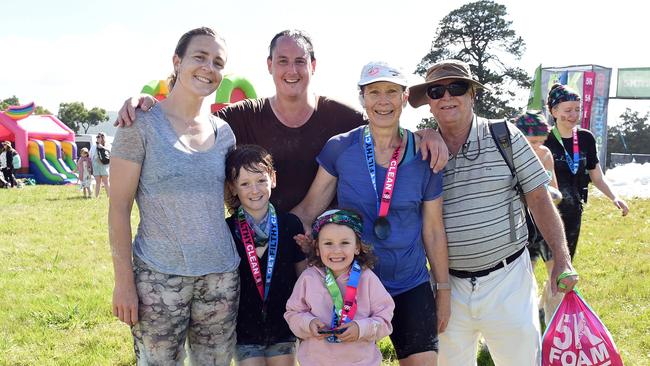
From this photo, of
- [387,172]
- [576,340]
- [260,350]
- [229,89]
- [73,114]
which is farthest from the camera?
[73,114]

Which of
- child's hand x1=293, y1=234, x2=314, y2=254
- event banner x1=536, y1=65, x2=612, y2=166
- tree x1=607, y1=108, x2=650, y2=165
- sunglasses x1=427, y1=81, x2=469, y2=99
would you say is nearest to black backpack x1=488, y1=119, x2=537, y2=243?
sunglasses x1=427, y1=81, x2=469, y2=99

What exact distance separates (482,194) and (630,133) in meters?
55.4

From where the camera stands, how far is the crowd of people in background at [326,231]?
107 inches

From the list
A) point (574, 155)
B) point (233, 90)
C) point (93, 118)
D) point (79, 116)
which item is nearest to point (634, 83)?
point (233, 90)

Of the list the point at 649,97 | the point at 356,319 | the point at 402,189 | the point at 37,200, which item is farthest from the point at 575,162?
the point at 649,97

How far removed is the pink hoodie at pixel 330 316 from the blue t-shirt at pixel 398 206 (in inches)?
7.5

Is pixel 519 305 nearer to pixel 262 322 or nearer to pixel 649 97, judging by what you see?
pixel 262 322

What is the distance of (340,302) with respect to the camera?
9.11 feet

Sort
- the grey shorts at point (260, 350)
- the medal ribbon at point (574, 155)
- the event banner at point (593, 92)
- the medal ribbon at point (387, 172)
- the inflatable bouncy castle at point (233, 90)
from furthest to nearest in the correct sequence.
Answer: the event banner at point (593, 92)
the inflatable bouncy castle at point (233, 90)
the medal ribbon at point (574, 155)
the grey shorts at point (260, 350)
the medal ribbon at point (387, 172)

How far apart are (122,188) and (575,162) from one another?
4387 millimetres

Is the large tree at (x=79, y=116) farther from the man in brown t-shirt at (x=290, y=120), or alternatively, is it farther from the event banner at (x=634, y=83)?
the man in brown t-shirt at (x=290, y=120)

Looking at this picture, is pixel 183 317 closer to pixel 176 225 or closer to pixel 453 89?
pixel 176 225

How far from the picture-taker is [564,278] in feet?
10.6

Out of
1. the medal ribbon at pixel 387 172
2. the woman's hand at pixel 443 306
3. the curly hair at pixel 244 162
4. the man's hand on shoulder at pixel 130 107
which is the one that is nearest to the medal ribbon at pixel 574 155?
the woman's hand at pixel 443 306
